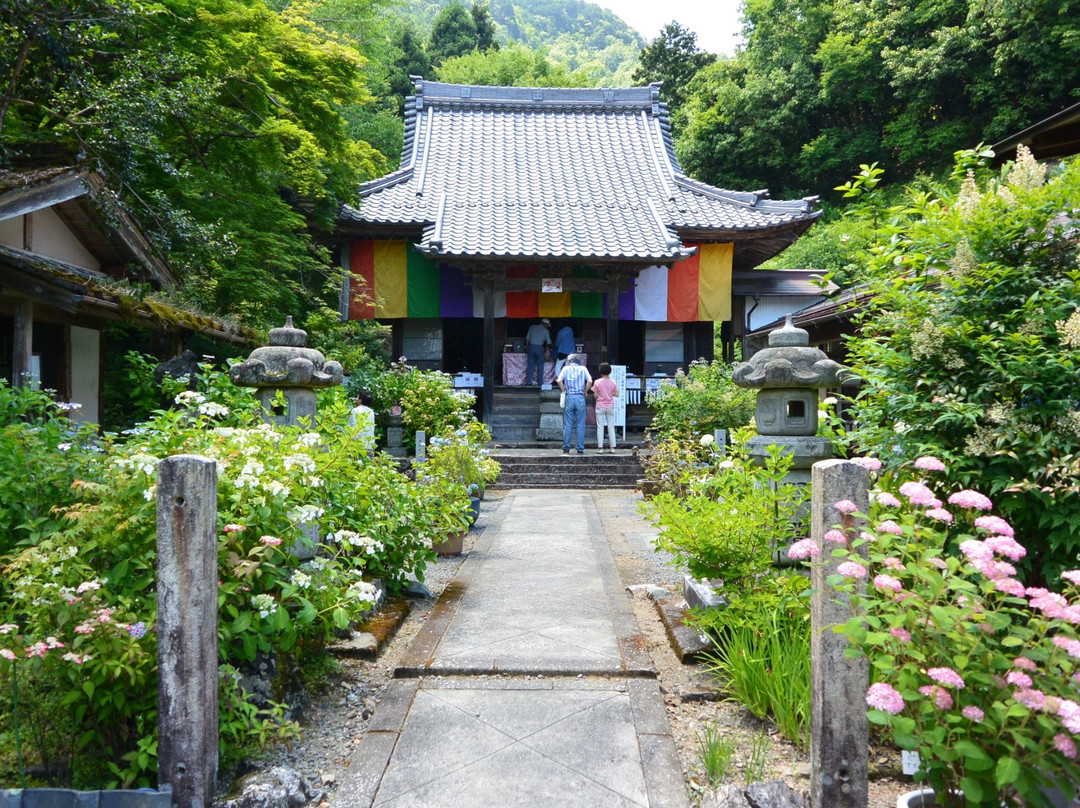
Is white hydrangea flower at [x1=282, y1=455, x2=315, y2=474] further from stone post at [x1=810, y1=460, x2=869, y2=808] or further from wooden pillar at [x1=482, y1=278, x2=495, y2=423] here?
wooden pillar at [x1=482, y1=278, x2=495, y2=423]

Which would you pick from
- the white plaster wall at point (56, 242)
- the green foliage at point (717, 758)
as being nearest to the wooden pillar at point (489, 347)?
the white plaster wall at point (56, 242)

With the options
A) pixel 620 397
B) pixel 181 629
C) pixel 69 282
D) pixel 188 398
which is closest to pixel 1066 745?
pixel 181 629

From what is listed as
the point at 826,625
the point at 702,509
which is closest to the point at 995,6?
the point at 702,509

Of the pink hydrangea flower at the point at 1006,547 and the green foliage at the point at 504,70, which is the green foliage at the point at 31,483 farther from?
the green foliage at the point at 504,70

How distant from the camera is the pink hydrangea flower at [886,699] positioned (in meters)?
2.11

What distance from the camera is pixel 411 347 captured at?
18.4 metres

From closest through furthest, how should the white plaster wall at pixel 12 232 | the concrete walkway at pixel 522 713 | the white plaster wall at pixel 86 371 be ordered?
the concrete walkway at pixel 522 713 < the white plaster wall at pixel 12 232 < the white plaster wall at pixel 86 371

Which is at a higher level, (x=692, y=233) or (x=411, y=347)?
(x=692, y=233)

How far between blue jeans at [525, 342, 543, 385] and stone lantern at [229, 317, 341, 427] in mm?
12476

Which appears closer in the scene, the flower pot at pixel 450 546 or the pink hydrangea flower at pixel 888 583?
the pink hydrangea flower at pixel 888 583

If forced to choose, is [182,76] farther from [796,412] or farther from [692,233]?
[692,233]

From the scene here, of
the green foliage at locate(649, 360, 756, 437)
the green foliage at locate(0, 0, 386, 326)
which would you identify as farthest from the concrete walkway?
the green foliage at locate(0, 0, 386, 326)

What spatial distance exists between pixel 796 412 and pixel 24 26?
25.9 feet

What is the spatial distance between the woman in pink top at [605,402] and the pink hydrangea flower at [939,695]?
38.4 feet
